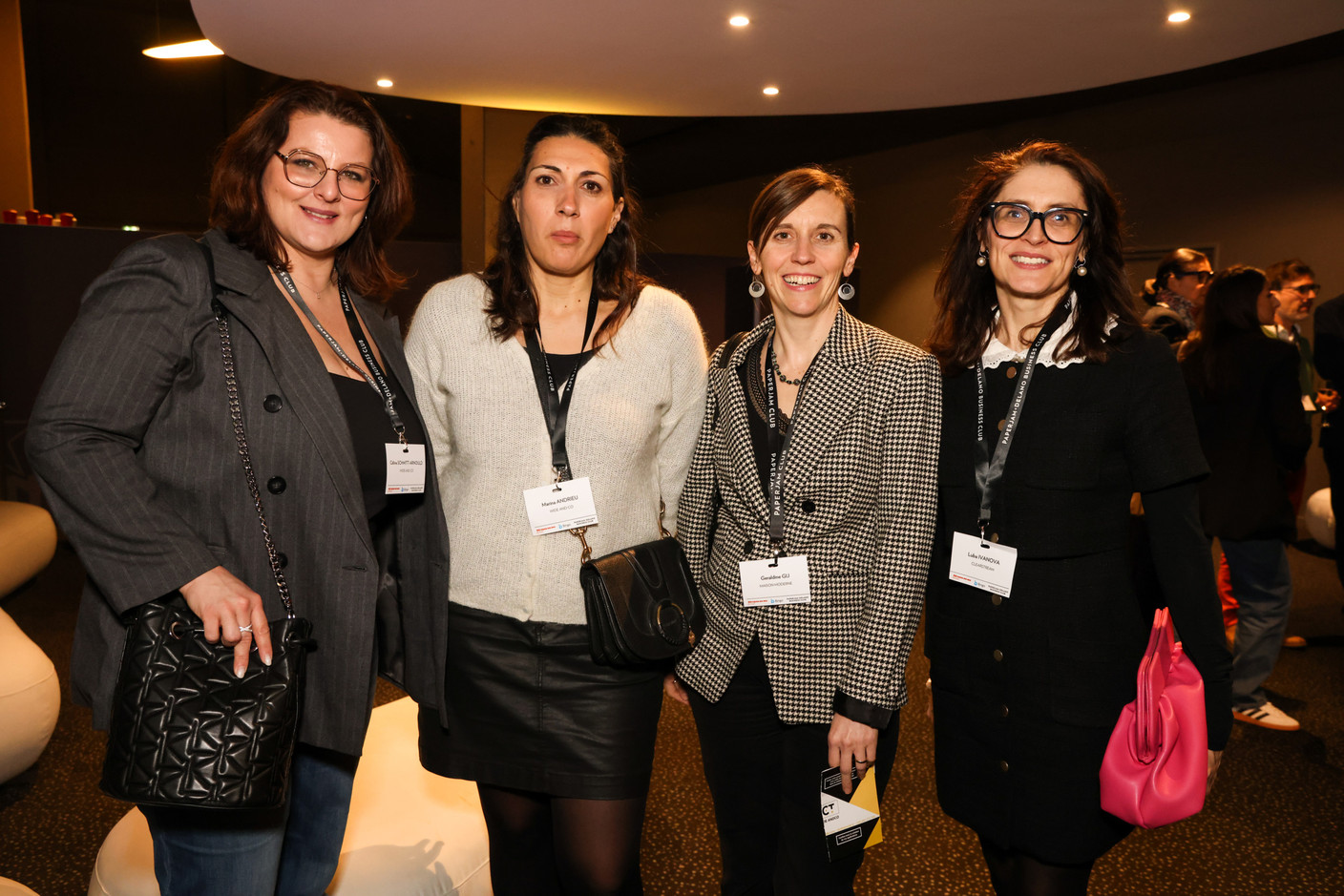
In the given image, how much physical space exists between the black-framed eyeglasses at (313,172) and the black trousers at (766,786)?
3.93 feet

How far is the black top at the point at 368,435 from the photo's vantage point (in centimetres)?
163

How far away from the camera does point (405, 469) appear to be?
1679 millimetres

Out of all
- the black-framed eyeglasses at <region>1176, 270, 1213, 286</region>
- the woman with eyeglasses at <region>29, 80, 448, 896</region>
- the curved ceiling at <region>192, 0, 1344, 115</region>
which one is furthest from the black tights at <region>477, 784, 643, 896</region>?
the curved ceiling at <region>192, 0, 1344, 115</region>

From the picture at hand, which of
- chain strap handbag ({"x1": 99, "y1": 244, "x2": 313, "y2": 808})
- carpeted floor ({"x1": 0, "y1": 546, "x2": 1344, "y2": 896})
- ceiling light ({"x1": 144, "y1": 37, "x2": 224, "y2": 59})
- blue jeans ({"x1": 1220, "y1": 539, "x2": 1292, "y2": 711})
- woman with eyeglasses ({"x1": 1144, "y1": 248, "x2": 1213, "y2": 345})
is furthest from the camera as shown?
ceiling light ({"x1": 144, "y1": 37, "x2": 224, "y2": 59})

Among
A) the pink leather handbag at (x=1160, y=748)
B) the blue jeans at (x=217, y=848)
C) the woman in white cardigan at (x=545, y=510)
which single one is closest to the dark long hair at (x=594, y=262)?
the woman in white cardigan at (x=545, y=510)

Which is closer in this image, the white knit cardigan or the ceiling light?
the white knit cardigan

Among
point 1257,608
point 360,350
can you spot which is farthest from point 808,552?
point 1257,608

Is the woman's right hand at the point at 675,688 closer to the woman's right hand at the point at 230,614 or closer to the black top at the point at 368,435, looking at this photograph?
the black top at the point at 368,435

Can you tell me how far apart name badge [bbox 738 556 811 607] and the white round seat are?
1132mm

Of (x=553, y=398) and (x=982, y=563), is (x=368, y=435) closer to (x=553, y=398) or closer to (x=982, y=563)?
(x=553, y=398)

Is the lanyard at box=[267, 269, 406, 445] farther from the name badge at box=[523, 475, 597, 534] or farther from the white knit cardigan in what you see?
the name badge at box=[523, 475, 597, 534]

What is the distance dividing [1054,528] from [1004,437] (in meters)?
0.19

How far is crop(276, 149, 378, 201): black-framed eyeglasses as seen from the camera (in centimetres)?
162

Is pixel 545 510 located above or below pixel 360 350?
below
